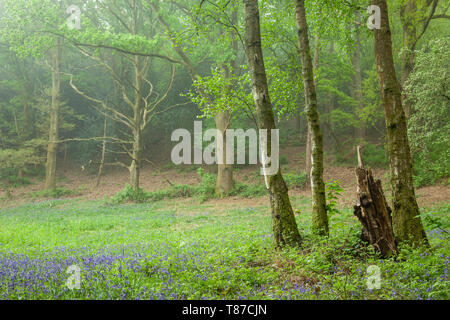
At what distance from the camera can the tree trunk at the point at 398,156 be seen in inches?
205

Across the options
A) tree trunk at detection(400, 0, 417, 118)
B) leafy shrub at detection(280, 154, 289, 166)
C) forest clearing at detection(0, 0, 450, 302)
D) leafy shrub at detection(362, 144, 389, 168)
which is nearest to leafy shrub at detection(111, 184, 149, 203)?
forest clearing at detection(0, 0, 450, 302)

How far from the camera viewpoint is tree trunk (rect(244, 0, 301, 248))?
5.98m

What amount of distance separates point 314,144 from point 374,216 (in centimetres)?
187

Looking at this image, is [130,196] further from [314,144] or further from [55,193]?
[314,144]

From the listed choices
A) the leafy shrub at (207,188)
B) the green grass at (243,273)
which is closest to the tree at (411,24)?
the leafy shrub at (207,188)

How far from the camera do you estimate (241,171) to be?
2970 cm

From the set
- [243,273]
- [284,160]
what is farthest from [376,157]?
[243,273]

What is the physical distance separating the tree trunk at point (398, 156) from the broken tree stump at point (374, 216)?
208mm

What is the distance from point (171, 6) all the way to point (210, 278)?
24.2m

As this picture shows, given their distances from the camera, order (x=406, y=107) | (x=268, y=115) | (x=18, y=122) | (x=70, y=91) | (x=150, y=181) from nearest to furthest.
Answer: (x=268, y=115) < (x=406, y=107) < (x=150, y=181) < (x=18, y=122) < (x=70, y=91)

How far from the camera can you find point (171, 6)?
2439cm

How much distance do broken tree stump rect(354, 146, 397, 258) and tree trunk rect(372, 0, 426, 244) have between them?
21cm

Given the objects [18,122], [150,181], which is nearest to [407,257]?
[150,181]
